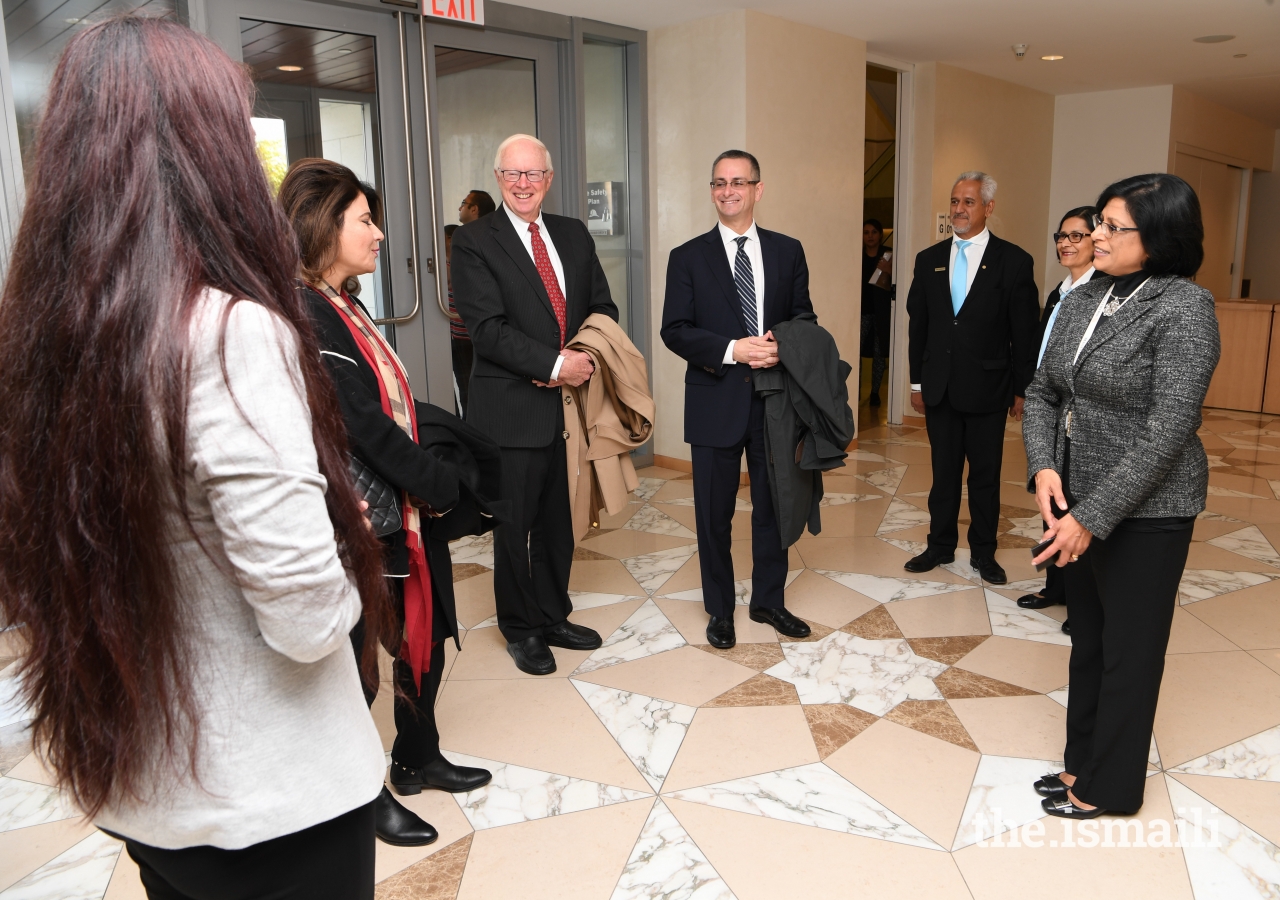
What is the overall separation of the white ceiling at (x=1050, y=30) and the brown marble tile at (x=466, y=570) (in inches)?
127

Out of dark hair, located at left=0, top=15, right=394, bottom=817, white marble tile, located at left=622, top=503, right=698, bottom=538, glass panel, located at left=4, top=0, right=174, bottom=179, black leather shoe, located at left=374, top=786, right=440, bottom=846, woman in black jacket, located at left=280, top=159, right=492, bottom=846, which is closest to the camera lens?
dark hair, located at left=0, top=15, right=394, bottom=817

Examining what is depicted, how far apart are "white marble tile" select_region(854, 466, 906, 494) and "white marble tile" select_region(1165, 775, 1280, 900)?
136 inches

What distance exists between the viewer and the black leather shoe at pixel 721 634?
3590 millimetres

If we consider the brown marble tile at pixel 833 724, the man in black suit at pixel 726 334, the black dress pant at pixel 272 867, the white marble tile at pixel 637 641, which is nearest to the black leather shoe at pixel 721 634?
the man in black suit at pixel 726 334

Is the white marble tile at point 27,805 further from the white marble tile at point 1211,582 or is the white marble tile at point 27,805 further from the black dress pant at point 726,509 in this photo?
the white marble tile at point 1211,582

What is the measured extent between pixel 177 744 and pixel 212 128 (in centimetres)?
63

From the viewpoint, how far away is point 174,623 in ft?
3.10

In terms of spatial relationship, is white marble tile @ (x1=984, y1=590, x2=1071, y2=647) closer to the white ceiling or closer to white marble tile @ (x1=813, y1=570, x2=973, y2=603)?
white marble tile @ (x1=813, y1=570, x2=973, y2=603)

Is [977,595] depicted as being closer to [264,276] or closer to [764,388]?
[764,388]

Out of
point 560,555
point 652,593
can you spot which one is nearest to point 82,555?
point 560,555

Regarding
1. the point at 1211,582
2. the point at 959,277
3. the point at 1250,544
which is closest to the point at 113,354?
the point at 959,277

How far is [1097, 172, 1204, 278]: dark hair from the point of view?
2164 mm

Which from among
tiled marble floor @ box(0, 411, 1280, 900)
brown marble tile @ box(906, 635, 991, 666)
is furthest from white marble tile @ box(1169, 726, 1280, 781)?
brown marble tile @ box(906, 635, 991, 666)

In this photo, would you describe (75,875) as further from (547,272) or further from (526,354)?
(547,272)
